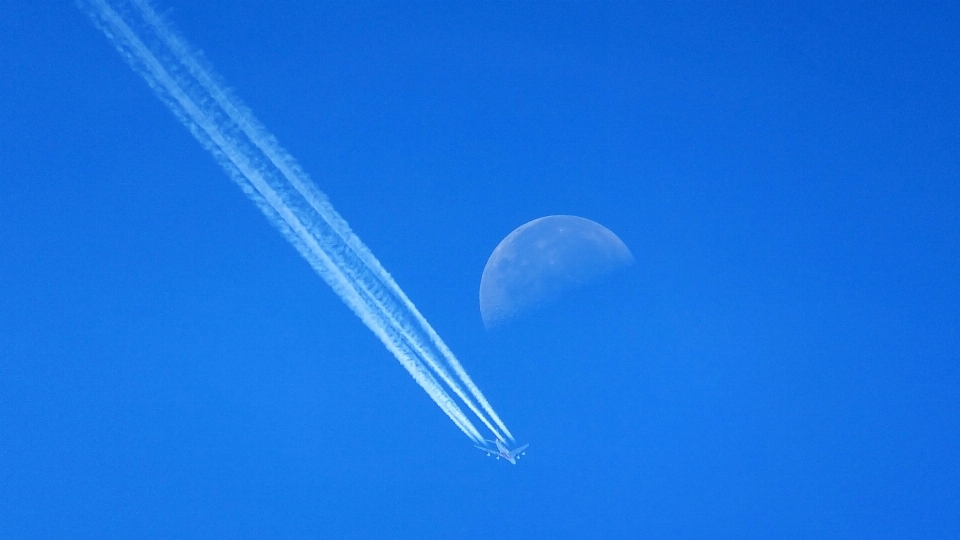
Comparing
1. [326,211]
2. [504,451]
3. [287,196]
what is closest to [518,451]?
[504,451]

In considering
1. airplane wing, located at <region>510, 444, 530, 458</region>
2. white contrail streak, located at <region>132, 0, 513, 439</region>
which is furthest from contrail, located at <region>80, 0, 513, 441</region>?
airplane wing, located at <region>510, 444, 530, 458</region>

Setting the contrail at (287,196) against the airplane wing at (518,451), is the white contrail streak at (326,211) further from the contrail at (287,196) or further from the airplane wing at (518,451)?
the airplane wing at (518,451)

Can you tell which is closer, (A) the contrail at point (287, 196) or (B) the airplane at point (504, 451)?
(A) the contrail at point (287, 196)

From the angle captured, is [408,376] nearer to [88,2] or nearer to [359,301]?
[359,301]

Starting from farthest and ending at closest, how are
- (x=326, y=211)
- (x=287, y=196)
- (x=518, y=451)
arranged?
1. (x=518, y=451)
2. (x=326, y=211)
3. (x=287, y=196)

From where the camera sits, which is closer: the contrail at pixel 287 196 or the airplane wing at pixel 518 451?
the contrail at pixel 287 196

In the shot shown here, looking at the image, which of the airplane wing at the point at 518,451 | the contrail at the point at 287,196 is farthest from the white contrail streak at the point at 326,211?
the airplane wing at the point at 518,451

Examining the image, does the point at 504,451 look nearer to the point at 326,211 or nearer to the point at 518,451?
the point at 518,451

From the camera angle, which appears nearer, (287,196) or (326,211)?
(287,196)

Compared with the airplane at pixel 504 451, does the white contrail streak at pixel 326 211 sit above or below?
above

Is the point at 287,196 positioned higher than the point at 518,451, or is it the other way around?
the point at 287,196
